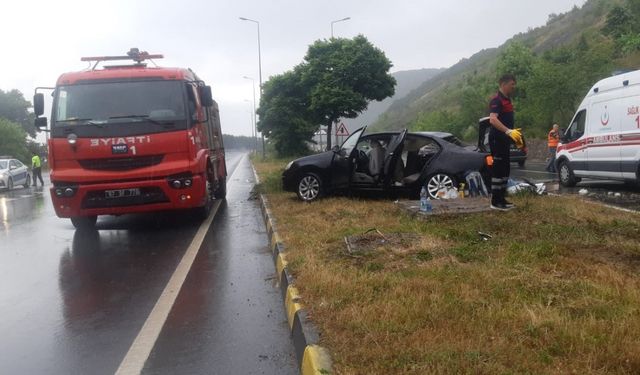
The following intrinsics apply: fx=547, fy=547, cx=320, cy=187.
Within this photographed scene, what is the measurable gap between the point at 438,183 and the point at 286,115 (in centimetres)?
2449

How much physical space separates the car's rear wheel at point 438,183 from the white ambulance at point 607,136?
11.8ft

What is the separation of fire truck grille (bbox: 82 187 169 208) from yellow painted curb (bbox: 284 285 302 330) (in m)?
4.33

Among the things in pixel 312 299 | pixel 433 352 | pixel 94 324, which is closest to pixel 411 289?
pixel 312 299

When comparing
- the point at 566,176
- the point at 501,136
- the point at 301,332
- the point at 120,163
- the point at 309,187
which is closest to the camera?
the point at 301,332

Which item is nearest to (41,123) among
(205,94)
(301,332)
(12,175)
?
(205,94)

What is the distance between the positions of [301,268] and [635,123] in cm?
794

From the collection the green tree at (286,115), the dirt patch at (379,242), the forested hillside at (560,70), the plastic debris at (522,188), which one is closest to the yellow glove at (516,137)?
the dirt patch at (379,242)

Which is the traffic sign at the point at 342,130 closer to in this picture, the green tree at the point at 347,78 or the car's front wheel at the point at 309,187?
the green tree at the point at 347,78

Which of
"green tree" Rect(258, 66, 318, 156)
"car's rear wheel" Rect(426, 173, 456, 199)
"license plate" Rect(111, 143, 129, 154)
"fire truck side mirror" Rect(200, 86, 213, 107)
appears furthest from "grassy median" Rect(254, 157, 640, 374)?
"green tree" Rect(258, 66, 318, 156)

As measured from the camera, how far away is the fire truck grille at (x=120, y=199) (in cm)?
849

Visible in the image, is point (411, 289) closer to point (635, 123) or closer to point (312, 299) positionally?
point (312, 299)

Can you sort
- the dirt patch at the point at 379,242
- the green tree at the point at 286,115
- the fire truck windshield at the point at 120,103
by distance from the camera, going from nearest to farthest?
the dirt patch at the point at 379,242
the fire truck windshield at the point at 120,103
the green tree at the point at 286,115

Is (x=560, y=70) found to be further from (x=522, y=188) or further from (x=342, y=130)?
(x=522, y=188)

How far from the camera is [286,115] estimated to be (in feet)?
110
